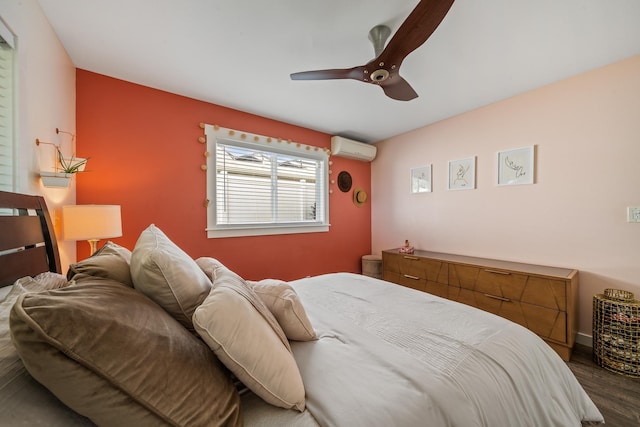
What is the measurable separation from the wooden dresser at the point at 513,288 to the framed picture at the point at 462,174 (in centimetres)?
86

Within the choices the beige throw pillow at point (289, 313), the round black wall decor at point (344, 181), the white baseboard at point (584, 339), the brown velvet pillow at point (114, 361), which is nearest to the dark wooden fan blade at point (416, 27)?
the beige throw pillow at point (289, 313)

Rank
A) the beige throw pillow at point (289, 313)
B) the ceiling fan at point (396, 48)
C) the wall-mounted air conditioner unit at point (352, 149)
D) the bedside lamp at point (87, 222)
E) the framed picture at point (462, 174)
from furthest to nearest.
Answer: the wall-mounted air conditioner unit at point (352, 149)
the framed picture at point (462, 174)
the bedside lamp at point (87, 222)
the ceiling fan at point (396, 48)
the beige throw pillow at point (289, 313)

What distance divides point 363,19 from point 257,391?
Result: 6.51 feet

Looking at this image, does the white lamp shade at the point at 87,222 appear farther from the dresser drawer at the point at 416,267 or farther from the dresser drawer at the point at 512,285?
the dresser drawer at the point at 512,285

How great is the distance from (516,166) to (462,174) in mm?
524

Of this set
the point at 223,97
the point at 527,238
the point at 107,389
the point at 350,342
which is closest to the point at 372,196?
the point at 527,238

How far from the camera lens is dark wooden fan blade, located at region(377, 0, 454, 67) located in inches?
43.0

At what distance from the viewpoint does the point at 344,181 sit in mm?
3723

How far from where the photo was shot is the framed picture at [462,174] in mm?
2812

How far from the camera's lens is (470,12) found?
146 centimetres

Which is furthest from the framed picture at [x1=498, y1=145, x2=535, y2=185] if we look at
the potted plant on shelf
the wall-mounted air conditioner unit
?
the potted plant on shelf

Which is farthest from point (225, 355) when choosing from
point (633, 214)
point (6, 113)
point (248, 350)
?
point (633, 214)

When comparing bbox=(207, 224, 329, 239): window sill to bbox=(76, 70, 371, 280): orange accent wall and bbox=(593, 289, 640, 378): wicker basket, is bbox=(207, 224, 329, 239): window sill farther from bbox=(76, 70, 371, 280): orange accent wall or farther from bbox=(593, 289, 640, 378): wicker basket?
bbox=(593, 289, 640, 378): wicker basket

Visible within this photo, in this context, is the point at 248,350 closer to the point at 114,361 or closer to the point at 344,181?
the point at 114,361
